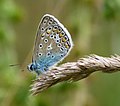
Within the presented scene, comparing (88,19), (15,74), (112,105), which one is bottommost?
(112,105)

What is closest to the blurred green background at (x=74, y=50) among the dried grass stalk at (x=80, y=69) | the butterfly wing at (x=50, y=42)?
the butterfly wing at (x=50, y=42)

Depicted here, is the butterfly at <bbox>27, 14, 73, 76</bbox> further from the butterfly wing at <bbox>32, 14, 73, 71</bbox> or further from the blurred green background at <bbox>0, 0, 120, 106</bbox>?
the blurred green background at <bbox>0, 0, 120, 106</bbox>

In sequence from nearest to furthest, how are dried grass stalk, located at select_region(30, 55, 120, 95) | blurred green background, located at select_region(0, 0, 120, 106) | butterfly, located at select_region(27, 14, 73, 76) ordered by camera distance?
1. dried grass stalk, located at select_region(30, 55, 120, 95)
2. butterfly, located at select_region(27, 14, 73, 76)
3. blurred green background, located at select_region(0, 0, 120, 106)

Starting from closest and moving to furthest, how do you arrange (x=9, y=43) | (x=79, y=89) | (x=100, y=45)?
(x=79, y=89), (x=9, y=43), (x=100, y=45)

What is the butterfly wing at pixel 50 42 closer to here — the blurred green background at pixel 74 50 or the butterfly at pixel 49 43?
the butterfly at pixel 49 43

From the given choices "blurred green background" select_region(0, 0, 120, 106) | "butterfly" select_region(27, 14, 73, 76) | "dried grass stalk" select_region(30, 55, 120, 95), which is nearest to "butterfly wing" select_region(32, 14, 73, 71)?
"butterfly" select_region(27, 14, 73, 76)

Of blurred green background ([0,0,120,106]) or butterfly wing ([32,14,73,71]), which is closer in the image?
butterfly wing ([32,14,73,71])

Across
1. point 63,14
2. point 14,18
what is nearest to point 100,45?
point 63,14

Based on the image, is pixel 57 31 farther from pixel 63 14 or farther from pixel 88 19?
pixel 63 14
